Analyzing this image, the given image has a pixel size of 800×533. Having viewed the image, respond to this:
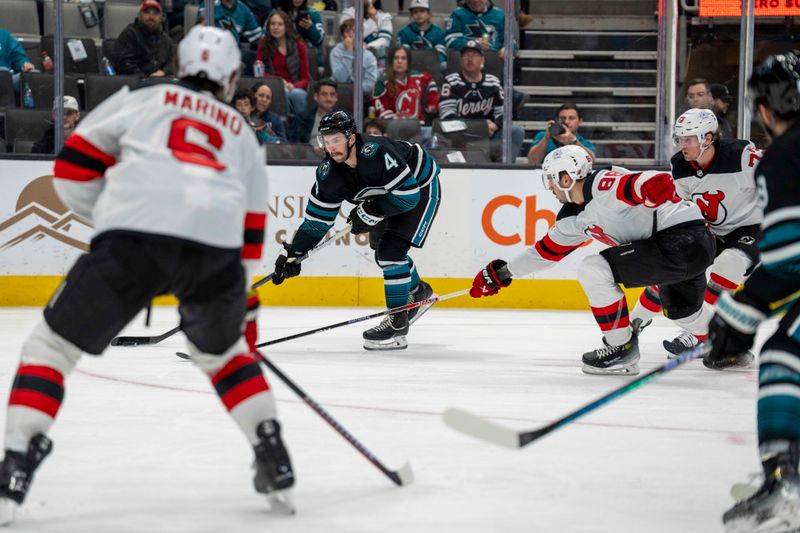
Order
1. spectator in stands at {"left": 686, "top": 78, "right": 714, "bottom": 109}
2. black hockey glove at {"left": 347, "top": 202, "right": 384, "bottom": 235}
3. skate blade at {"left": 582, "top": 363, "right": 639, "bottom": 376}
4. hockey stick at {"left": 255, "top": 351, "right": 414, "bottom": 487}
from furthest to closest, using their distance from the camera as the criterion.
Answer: spectator in stands at {"left": 686, "top": 78, "right": 714, "bottom": 109}
black hockey glove at {"left": 347, "top": 202, "right": 384, "bottom": 235}
skate blade at {"left": 582, "top": 363, "right": 639, "bottom": 376}
hockey stick at {"left": 255, "top": 351, "right": 414, "bottom": 487}

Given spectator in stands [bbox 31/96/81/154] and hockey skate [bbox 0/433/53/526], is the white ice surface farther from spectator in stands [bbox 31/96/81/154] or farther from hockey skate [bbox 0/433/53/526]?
spectator in stands [bbox 31/96/81/154]

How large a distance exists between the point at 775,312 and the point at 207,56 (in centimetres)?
123

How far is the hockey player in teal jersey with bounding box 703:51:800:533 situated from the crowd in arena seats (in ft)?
15.5

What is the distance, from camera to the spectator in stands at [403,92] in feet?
22.5

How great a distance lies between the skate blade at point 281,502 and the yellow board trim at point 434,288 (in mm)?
4502

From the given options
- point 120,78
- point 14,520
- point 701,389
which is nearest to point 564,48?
point 120,78

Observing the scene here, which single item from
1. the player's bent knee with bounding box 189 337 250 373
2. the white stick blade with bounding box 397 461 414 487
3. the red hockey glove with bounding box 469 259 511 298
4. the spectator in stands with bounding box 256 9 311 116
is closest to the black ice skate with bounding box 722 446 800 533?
the white stick blade with bounding box 397 461 414 487

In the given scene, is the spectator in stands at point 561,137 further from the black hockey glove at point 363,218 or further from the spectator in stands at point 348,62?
the black hockey glove at point 363,218

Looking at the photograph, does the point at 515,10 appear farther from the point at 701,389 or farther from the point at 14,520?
the point at 14,520

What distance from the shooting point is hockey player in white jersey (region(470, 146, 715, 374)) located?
420 cm

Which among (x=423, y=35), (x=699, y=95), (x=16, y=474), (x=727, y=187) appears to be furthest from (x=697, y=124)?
(x=16, y=474)

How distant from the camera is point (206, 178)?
214 centimetres

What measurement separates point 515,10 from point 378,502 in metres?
5.23

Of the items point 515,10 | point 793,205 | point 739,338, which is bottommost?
point 739,338
